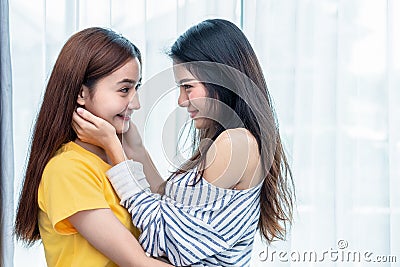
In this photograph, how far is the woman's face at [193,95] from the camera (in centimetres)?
148

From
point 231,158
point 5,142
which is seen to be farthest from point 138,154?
point 5,142

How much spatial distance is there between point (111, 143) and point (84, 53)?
8.6 inches

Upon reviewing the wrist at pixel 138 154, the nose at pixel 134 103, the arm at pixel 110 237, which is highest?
the nose at pixel 134 103

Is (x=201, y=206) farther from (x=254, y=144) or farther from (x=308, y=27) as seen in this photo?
(x=308, y=27)

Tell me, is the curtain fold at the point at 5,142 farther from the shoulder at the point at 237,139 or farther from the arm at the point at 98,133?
the shoulder at the point at 237,139

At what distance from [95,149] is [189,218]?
321 mm

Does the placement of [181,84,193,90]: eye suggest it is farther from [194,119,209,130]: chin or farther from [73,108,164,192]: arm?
[73,108,164,192]: arm

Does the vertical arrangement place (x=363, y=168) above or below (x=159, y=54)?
below

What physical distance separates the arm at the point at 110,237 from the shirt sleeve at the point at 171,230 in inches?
1.4

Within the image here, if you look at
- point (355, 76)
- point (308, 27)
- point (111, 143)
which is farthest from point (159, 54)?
point (111, 143)

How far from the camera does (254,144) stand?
4.77 ft

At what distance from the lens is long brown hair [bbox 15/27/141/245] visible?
1.48 meters

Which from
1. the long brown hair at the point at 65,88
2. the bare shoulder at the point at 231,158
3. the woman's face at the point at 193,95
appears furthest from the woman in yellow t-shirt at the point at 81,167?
the bare shoulder at the point at 231,158

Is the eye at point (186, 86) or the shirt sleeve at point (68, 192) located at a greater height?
the eye at point (186, 86)
